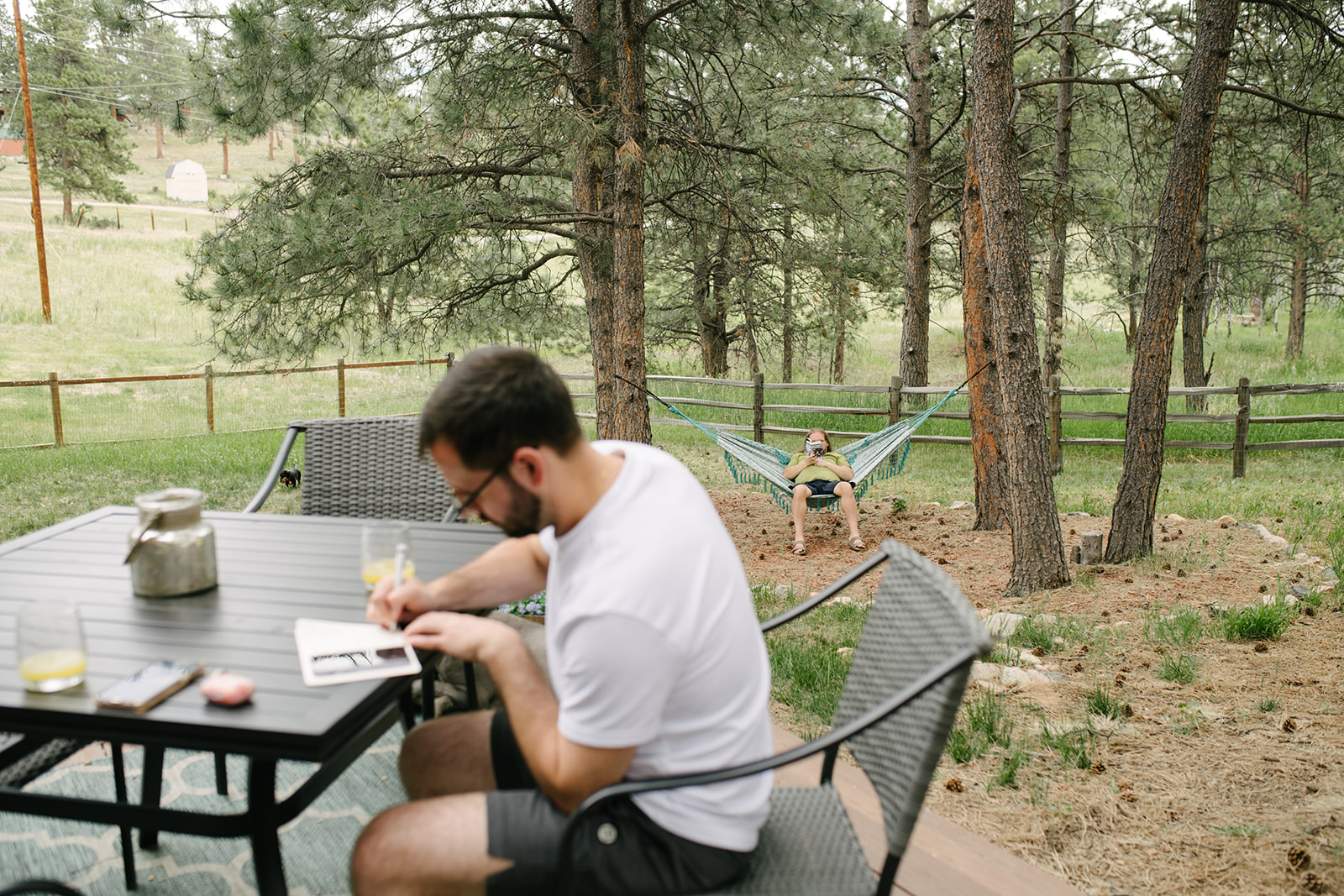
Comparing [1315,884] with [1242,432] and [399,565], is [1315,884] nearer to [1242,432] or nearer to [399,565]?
[399,565]

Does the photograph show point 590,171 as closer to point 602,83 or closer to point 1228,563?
point 602,83

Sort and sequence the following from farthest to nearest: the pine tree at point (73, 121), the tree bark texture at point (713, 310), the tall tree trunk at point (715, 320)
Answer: the pine tree at point (73, 121) < the tall tree trunk at point (715, 320) < the tree bark texture at point (713, 310)

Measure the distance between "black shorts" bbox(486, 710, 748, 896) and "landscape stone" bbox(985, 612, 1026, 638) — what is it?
95.5 inches

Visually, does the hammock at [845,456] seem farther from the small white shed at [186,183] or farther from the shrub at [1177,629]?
the small white shed at [186,183]

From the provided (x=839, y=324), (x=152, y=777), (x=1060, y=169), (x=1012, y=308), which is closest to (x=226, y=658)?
(x=152, y=777)

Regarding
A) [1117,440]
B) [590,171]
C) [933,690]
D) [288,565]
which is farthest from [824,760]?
[1117,440]

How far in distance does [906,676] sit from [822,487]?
4378 millimetres

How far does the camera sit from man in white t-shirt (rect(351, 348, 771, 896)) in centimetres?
104

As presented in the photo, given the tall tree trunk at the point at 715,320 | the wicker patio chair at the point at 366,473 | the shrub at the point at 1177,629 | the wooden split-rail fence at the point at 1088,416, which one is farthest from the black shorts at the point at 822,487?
the tall tree trunk at the point at 715,320

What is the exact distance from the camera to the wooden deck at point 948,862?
165cm

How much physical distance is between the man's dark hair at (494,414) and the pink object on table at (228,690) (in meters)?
0.41

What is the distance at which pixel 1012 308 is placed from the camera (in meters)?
4.08

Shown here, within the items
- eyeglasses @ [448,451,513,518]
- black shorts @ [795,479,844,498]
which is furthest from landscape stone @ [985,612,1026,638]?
eyeglasses @ [448,451,513,518]

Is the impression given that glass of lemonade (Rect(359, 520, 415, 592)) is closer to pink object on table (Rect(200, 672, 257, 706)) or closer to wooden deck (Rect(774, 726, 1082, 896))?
pink object on table (Rect(200, 672, 257, 706))
